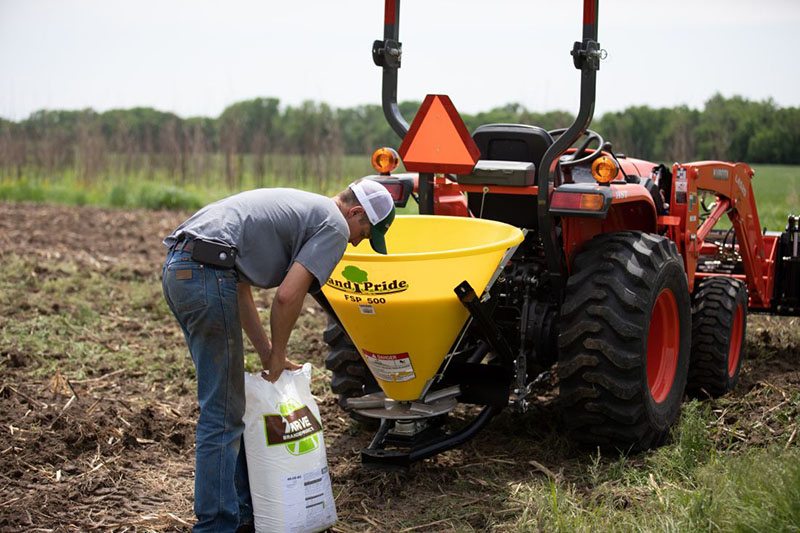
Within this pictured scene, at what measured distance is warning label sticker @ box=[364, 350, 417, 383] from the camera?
13.8ft

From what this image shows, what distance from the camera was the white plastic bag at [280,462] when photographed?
12.5ft

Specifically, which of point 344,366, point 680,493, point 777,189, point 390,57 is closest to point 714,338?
point 680,493

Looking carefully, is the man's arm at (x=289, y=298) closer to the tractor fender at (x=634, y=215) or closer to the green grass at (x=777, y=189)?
the tractor fender at (x=634, y=215)

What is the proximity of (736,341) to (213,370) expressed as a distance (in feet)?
11.9

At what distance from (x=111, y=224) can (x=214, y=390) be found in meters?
10.3

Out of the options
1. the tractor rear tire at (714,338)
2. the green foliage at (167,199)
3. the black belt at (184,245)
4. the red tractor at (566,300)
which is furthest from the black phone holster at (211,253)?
the green foliage at (167,199)

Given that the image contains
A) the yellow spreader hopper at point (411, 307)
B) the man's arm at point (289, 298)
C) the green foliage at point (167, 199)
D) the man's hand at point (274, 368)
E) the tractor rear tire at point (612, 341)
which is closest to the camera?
the man's arm at point (289, 298)

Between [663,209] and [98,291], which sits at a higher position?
[663,209]

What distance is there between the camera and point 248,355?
657 centimetres

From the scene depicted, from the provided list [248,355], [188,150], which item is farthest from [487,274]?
[188,150]

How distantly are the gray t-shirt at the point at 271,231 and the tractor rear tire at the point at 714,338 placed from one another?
276 centimetres

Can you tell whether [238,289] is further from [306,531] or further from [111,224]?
[111,224]

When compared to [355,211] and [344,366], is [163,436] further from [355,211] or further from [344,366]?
[355,211]

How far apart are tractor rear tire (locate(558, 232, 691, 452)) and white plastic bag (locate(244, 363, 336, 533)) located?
1309mm
